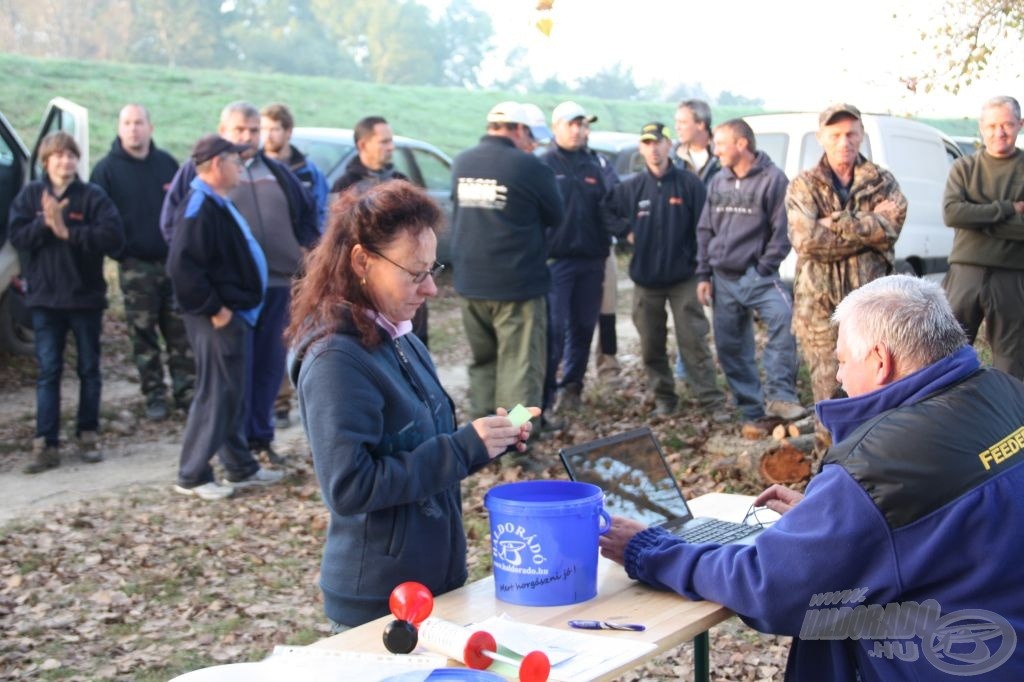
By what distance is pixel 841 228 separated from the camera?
6266mm

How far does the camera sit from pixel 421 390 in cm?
301

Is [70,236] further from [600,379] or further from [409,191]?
[409,191]


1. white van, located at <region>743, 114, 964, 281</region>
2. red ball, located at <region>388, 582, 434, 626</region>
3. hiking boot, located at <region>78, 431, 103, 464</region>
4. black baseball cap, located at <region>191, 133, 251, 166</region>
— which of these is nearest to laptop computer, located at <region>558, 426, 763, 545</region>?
red ball, located at <region>388, 582, 434, 626</region>

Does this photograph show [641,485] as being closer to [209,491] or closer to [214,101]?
[209,491]

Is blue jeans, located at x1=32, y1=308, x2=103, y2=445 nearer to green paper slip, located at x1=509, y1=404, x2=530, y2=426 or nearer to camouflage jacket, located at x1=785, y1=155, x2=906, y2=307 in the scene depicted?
camouflage jacket, located at x1=785, y1=155, x2=906, y2=307

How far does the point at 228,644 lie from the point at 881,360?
3.43 metres

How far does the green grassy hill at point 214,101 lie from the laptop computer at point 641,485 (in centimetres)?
2141

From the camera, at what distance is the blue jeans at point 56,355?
298 inches

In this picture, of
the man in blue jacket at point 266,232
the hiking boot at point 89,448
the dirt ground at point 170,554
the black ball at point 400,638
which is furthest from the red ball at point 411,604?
the hiking boot at point 89,448

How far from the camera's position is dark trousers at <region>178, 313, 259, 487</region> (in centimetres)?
670

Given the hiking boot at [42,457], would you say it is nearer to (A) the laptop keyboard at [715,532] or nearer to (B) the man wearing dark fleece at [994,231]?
(A) the laptop keyboard at [715,532]

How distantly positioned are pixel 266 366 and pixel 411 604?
5.42m

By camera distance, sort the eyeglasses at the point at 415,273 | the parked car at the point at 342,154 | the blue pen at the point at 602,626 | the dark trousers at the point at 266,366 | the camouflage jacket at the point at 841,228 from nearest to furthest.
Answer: the blue pen at the point at 602,626, the eyeglasses at the point at 415,273, the camouflage jacket at the point at 841,228, the dark trousers at the point at 266,366, the parked car at the point at 342,154

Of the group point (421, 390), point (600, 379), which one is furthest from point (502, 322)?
point (421, 390)
